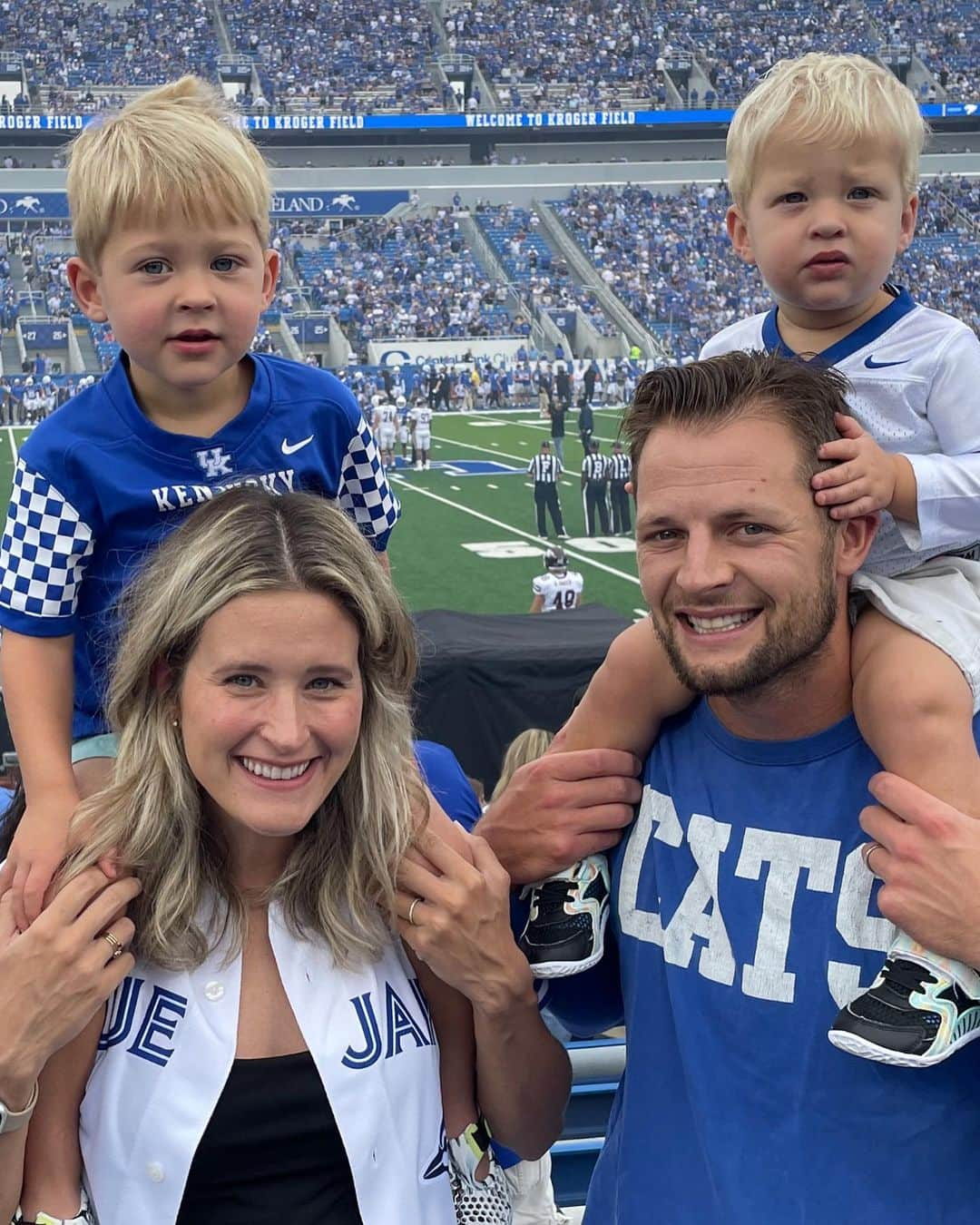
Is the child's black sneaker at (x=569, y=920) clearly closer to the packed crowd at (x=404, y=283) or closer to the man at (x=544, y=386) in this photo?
the man at (x=544, y=386)

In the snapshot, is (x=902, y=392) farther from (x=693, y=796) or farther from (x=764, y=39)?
(x=764, y=39)

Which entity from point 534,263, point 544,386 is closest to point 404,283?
point 534,263

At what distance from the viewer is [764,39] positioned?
50594 mm

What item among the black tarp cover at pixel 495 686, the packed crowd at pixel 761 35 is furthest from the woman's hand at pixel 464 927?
the packed crowd at pixel 761 35

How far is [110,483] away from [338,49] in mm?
52355

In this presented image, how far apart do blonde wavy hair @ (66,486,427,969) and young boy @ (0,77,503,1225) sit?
18 centimetres

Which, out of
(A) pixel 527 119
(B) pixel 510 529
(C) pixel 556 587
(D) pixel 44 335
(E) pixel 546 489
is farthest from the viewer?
(A) pixel 527 119

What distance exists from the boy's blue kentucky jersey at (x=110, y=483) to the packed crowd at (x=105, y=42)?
162 feet

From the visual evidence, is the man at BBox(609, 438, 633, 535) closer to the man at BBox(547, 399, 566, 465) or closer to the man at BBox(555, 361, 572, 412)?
the man at BBox(547, 399, 566, 465)

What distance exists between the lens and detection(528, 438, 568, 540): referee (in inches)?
777

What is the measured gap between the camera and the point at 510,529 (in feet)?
67.5

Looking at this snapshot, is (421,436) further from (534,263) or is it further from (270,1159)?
(270,1159)

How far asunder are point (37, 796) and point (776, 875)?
43.1 inches

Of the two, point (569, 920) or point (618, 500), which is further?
point (618, 500)
